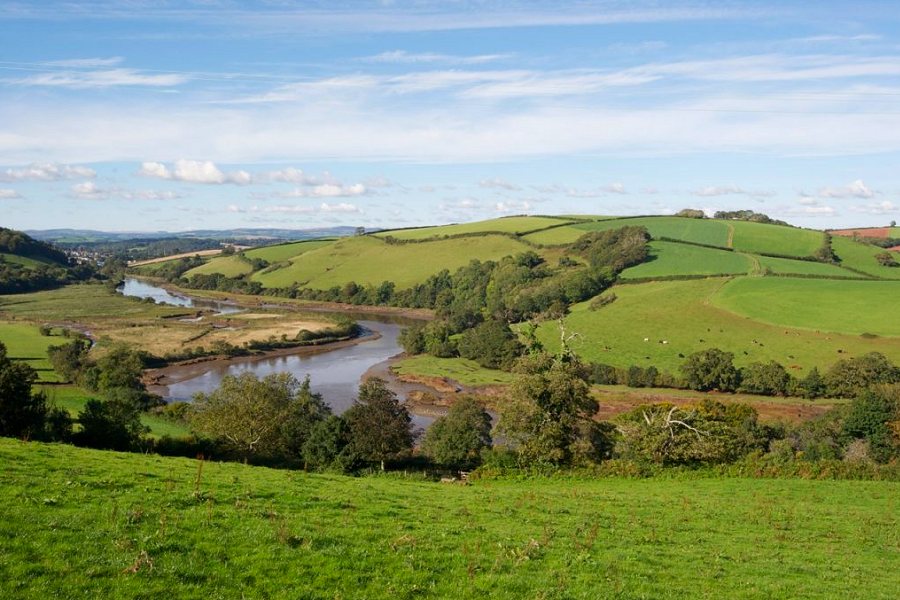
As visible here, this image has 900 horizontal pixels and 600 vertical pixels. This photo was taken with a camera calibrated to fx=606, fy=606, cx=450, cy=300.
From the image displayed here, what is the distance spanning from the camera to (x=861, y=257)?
138m

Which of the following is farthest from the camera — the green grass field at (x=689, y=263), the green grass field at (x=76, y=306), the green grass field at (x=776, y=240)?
the green grass field at (x=776, y=240)

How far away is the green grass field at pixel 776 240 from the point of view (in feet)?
479

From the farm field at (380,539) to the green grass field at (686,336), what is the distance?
66.5 meters

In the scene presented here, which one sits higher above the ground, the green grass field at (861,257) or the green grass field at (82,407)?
the green grass field at (861,257)

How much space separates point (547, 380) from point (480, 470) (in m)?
7.40

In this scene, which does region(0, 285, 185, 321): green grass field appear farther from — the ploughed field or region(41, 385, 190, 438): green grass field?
the ploughed field

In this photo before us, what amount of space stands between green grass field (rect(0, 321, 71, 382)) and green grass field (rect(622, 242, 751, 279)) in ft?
354

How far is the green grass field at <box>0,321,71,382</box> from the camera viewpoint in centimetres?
8084

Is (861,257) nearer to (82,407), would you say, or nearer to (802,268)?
(802,268)

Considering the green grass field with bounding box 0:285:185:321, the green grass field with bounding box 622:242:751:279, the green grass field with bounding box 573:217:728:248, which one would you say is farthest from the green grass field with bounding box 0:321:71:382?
the green grass field with bounding box 573:217:728:248

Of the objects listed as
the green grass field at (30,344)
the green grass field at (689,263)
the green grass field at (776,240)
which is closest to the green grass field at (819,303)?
the green grass field at (689,263)

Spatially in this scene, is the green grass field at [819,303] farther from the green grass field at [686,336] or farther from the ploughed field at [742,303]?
the green grass field at [686,336]

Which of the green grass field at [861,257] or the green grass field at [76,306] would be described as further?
the green grass field at [76,306]

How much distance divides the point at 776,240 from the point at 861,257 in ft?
67.2
